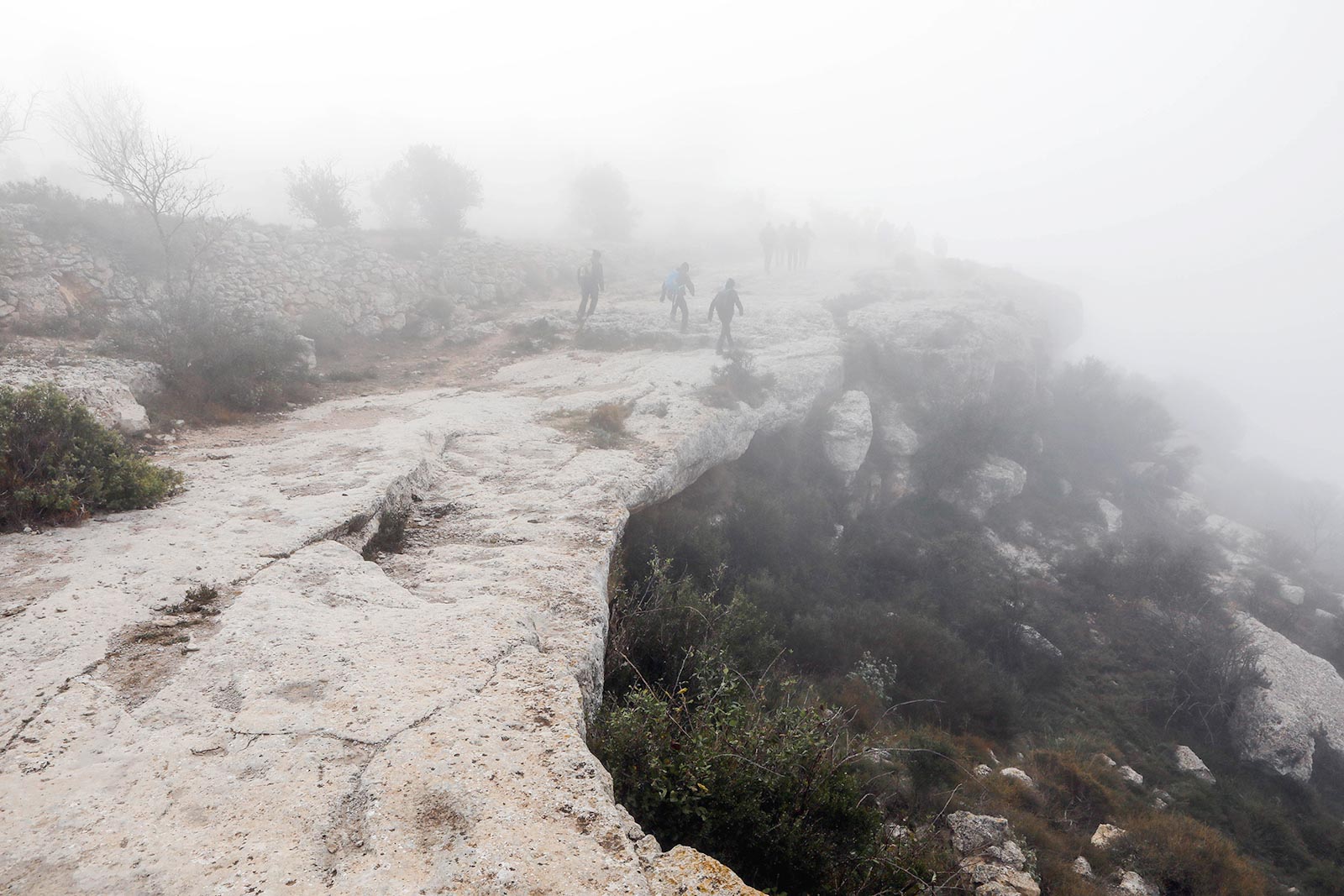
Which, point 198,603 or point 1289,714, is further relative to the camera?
point 1289,714

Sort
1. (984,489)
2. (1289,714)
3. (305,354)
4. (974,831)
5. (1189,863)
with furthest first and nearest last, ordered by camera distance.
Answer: (984,489) < (305,354) < (1289,714) < (1189,863) < (974,831)

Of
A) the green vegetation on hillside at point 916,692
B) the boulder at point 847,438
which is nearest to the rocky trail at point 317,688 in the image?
the green vegetation on hillside at point 916,692

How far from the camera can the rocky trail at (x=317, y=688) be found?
2480mm

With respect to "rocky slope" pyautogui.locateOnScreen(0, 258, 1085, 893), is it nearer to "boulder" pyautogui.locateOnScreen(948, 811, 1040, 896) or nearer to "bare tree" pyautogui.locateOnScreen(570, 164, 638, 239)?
"boulder" pyautogui.locateOnScreen(948, 811, 1040, 896)

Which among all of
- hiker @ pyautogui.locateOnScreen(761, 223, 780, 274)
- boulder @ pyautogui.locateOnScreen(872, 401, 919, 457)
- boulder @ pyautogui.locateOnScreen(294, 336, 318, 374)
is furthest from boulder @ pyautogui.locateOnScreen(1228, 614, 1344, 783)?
hiker @ pyautogui.locateOnScreen(761, 223, 780, 274)

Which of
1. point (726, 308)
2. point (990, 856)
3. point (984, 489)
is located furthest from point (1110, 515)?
point (990, 856)

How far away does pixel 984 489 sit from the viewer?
1839 centimetres

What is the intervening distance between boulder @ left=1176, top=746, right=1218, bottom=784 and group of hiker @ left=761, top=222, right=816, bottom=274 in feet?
79.3

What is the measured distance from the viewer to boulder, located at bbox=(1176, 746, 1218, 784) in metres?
10.1

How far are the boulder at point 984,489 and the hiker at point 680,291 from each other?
1031cm

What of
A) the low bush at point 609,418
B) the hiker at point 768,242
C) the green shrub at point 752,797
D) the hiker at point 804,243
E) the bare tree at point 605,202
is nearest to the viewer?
the green shrub at point 752,797

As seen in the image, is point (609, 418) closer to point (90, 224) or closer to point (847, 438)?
point (847, 438)

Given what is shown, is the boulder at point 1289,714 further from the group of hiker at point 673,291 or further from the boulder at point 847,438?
the group of hiker at point 673,291

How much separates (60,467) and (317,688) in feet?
13.7
